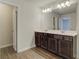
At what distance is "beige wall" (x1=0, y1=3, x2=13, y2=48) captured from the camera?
155 inches

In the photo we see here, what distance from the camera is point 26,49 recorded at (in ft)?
11.8

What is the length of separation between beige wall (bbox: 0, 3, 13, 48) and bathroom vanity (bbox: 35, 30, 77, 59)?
2030mm

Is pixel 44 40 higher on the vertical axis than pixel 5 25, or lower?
lower

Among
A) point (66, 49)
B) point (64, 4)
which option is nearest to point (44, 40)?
point (66, 49)

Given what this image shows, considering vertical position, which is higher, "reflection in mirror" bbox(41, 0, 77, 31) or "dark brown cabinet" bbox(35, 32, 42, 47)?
"reflection in mirror" bbox(41, 0, 77, 31)

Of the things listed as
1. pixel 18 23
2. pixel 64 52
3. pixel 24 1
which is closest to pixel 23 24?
pixel 18 23

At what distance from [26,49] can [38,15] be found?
6.37 feet

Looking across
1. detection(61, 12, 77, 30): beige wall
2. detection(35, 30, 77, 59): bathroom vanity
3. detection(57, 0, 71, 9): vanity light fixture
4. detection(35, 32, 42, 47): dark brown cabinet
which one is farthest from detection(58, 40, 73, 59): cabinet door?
detection(57, 0, 71, 9): vanity light fixture

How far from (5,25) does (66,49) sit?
10.9 ft

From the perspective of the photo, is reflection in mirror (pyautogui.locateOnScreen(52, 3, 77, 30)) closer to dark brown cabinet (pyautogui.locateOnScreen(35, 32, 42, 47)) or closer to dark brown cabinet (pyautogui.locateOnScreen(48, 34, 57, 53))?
dark brown cabinet (pyautogui.locateOnScreen(48, 34, 57, 53))

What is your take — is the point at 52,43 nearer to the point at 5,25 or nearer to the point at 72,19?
the point at 72,19

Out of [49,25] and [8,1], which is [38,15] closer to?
[49,25]

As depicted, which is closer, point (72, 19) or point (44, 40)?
point (72, 19)

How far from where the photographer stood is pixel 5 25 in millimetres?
4102
